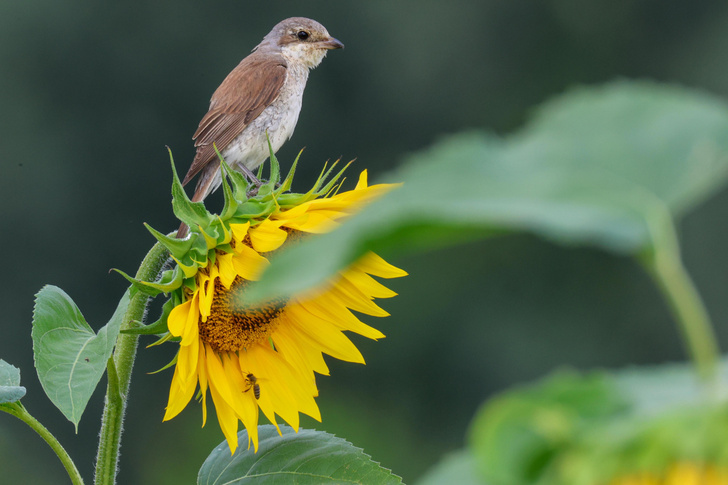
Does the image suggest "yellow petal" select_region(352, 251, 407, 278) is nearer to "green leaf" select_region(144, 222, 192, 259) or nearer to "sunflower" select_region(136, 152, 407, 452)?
"sunflower" select_region(136, 152, 407, 452)

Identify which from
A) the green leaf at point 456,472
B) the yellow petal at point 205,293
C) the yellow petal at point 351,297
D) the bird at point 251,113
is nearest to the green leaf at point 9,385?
the yellow petal at point 205,293

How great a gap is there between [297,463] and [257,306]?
4.7 inches

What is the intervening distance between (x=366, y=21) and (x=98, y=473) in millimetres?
6492

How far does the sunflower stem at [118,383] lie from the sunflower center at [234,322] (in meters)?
0.05

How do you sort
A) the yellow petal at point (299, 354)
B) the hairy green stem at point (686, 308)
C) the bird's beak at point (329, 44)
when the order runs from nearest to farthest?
the hairy green stem at point (686, 308)
the yellow petal at point (299, 354)
the bird's beak at point (329, 44)

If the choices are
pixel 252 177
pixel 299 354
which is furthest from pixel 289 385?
pixel 252 177

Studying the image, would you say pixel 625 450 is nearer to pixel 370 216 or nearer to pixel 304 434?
pixel 370 216

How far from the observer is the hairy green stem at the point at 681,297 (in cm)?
14

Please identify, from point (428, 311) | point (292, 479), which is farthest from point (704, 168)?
point (428, 311)

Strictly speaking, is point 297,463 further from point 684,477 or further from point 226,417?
point 684,477

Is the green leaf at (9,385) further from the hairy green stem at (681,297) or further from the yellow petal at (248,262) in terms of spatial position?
the hairy green stem at (681,297)

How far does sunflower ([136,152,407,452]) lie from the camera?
2.25 feet

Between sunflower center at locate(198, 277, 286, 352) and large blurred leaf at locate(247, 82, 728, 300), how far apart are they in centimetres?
55

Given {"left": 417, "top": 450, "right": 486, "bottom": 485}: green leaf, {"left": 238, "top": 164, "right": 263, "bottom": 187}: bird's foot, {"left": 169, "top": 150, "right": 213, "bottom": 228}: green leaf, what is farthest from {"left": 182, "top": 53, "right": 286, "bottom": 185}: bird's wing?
{"left": 417, "top": 450, "right": 486, "bottom": 485}: green leaf
